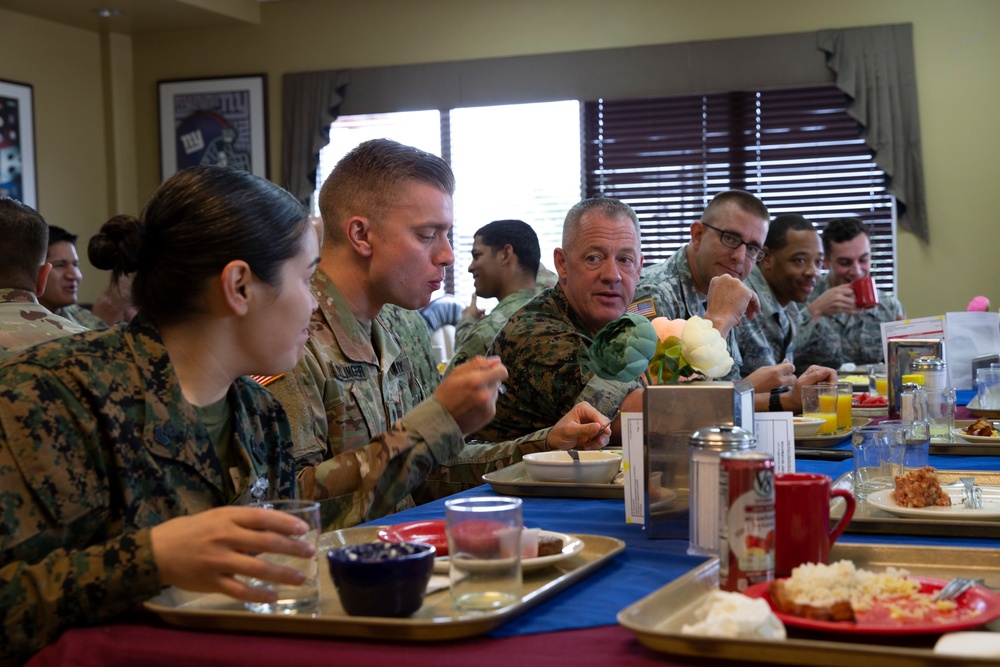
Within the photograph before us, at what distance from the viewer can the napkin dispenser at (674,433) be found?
1.43m

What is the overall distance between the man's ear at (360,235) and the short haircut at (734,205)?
6.96 ft

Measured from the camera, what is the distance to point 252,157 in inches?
279

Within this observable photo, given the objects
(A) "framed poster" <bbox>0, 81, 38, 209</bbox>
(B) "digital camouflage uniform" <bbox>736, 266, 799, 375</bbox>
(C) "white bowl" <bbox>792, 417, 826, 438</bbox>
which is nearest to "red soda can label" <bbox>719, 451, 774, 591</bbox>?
(C) "white bowl" <bbox>792, 417, 826, 438</bbox>

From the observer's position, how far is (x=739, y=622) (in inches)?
36.5

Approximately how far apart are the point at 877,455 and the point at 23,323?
2.42 metres

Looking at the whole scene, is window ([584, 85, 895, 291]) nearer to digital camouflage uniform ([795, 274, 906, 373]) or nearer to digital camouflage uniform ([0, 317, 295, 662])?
digital camouflage uniform ([795, 274, 906, 373])

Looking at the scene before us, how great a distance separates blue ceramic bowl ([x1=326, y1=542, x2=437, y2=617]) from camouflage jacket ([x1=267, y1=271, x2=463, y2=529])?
54 centimetres

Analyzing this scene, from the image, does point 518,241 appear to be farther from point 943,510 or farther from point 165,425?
point 165,425

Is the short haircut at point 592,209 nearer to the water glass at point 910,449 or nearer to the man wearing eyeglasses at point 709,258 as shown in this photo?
the man wearing eyeglasses at point 709,258

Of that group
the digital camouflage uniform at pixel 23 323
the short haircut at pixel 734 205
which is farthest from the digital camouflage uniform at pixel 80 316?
the short haircut at pixel 734 205

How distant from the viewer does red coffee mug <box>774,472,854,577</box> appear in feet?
3.72

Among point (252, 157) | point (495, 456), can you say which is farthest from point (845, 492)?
point (252, 157)

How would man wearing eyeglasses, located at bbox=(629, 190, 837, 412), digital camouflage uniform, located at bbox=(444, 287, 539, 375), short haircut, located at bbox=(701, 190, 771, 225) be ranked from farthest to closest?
short haircut, located at bbox=(701, 190, 771, 225)
man wearing eyeglasses, located at bbox=(629, 190, 837, 412)
digital camouflage uniform, located at bbox=(444, 287, 539, 375)

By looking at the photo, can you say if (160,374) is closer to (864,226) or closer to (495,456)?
(495,456)
